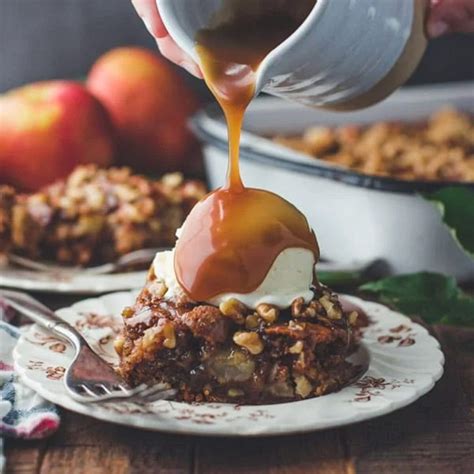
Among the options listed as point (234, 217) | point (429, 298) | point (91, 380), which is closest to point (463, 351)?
point (429, 298)

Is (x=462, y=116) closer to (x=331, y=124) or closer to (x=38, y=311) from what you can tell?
(x=331, y=124)

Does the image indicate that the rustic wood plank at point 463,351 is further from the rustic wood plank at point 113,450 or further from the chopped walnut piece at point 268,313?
the rustic wood plank at point 113,450

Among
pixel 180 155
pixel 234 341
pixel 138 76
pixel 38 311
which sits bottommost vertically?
pixel 180 155

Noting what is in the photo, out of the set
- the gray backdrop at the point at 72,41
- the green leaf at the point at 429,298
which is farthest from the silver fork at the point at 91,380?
the gray backdrop at the point at 72,41

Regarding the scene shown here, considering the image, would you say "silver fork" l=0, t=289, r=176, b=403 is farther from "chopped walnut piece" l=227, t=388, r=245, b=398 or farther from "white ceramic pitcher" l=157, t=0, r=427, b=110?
"white ceramic pitcher" l=157, t=0, r=427, b=110

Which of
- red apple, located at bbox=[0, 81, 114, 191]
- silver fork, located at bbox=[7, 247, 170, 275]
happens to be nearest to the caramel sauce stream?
silver fork, located at bbox=[7, 247, 170, 275]

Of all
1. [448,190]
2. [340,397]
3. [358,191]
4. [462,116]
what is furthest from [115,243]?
[462,116]

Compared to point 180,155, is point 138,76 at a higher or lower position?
higher

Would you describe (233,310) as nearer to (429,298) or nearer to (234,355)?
(234,355)
